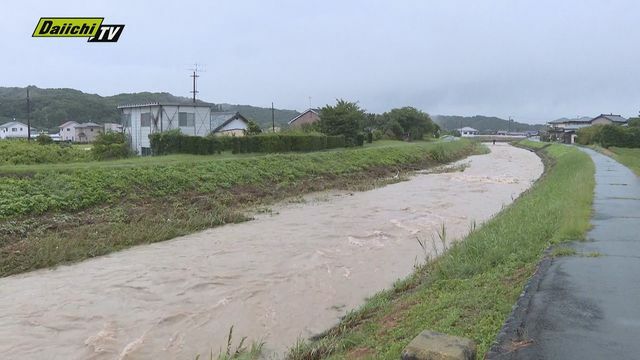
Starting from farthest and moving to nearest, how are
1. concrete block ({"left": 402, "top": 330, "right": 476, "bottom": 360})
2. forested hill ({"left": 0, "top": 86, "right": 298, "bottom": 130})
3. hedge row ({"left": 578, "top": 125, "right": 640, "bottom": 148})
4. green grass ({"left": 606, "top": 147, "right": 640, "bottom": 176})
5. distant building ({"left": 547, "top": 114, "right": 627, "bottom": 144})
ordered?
forested hill ({"left": 0, "top": 86, "right": 298, "bottom": 130}) < distant building ({"left": 547, "top": 114, "right": 627, "bottom": 144}) < hedge row ({"left": 578, "top": 125, "right": 640, "bottom": 148}) < green grass ({"left": 606, "top": 147, "right": 640, "bottom": 176}) < concrete block ({"left": 402, "top": 330, "right": 476, "bottom": 360})

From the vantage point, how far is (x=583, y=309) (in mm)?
5703

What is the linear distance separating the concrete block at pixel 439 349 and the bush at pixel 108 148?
30.4 m

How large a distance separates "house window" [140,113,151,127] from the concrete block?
44664 mm

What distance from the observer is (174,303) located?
31.0 feet

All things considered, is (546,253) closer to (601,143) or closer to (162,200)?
(162,200)

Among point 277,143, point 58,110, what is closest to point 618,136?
point 277,143

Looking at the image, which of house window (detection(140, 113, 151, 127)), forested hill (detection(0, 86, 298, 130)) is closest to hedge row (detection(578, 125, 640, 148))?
house window (detection(140, 113, 151, 127))

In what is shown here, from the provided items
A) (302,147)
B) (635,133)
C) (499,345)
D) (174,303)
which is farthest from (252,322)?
(635,133)

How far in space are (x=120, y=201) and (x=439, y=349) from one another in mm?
16103

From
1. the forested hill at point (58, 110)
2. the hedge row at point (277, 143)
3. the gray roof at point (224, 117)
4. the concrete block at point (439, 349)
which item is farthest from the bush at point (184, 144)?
the forested hill at point (58, 110)

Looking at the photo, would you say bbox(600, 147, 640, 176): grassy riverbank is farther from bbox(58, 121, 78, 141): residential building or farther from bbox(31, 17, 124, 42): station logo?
bbox(58, 121, 78, 141): residential building

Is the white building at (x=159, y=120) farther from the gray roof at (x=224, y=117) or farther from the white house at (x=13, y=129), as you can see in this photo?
the white house at (x=13, y=129)

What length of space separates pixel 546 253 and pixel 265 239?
8293mm

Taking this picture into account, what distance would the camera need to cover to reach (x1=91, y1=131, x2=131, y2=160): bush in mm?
32406
